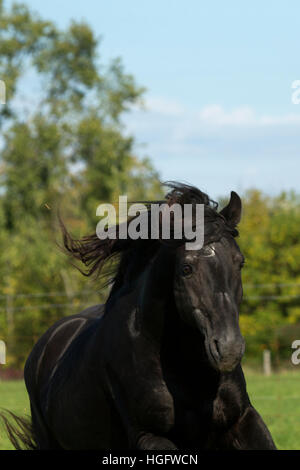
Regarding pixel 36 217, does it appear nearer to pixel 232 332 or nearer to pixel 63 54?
pixel 63 54

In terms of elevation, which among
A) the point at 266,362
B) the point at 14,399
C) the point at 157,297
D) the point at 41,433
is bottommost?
the point at 266,362

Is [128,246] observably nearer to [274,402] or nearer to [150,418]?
[150,418]

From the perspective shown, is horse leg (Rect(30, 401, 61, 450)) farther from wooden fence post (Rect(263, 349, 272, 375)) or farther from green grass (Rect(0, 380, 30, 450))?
wooden fence post (Rect(263, 349, 272, 375))

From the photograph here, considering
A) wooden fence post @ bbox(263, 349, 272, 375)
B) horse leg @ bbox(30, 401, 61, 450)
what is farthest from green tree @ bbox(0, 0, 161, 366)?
horse leg @ bbox(30, 401, 61, 450)

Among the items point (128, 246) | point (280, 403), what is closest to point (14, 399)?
point (280, 403)

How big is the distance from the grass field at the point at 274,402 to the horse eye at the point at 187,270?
3322 millimetres

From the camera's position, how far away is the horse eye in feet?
11.6

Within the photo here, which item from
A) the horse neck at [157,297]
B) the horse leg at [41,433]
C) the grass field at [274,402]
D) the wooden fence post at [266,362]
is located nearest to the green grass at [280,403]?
the grass field at [274,402]

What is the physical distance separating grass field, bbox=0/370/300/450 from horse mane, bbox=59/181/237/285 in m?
2.20

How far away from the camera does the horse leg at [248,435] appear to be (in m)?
3.77

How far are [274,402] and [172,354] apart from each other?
364 inches

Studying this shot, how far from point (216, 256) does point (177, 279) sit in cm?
23

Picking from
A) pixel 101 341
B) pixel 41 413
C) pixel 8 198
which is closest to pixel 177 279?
pixel 101 341

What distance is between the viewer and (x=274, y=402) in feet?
41.3
